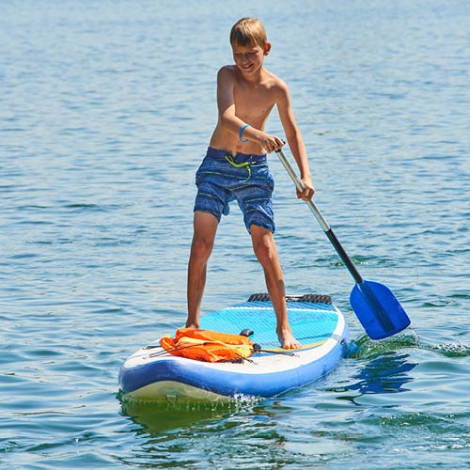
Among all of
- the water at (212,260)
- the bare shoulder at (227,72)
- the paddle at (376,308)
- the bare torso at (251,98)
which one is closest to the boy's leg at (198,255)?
the bare torso at (251,98)

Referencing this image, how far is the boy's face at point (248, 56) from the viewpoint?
655cm

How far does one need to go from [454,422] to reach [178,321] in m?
2.90

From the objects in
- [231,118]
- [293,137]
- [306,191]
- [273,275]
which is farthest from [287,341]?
[231,118]

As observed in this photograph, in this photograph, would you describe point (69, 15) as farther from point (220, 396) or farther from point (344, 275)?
point (220, 396)

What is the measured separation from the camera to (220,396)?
6.18m

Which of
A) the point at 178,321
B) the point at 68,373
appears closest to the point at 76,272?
the point at 178,321

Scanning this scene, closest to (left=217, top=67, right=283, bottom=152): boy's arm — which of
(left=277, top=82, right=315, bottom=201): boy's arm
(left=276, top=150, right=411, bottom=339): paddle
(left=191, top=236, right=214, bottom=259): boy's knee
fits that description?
(left=277, top=82, right=315, bottom=201): boy's arm

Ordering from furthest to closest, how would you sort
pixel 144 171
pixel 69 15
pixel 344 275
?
pixel 69 15, pixel 144 171, pixel 344 275

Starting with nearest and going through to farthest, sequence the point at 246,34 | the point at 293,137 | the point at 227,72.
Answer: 1. the point at 246,34
2. the point at 227,72
3. the point at 293,137

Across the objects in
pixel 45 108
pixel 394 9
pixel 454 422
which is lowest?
pixel 454 422

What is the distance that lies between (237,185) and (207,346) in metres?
1.10

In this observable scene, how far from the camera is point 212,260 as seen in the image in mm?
10305

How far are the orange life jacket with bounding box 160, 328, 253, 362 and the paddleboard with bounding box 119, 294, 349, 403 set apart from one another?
0.18ft

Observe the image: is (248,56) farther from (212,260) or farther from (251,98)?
(212,260)
